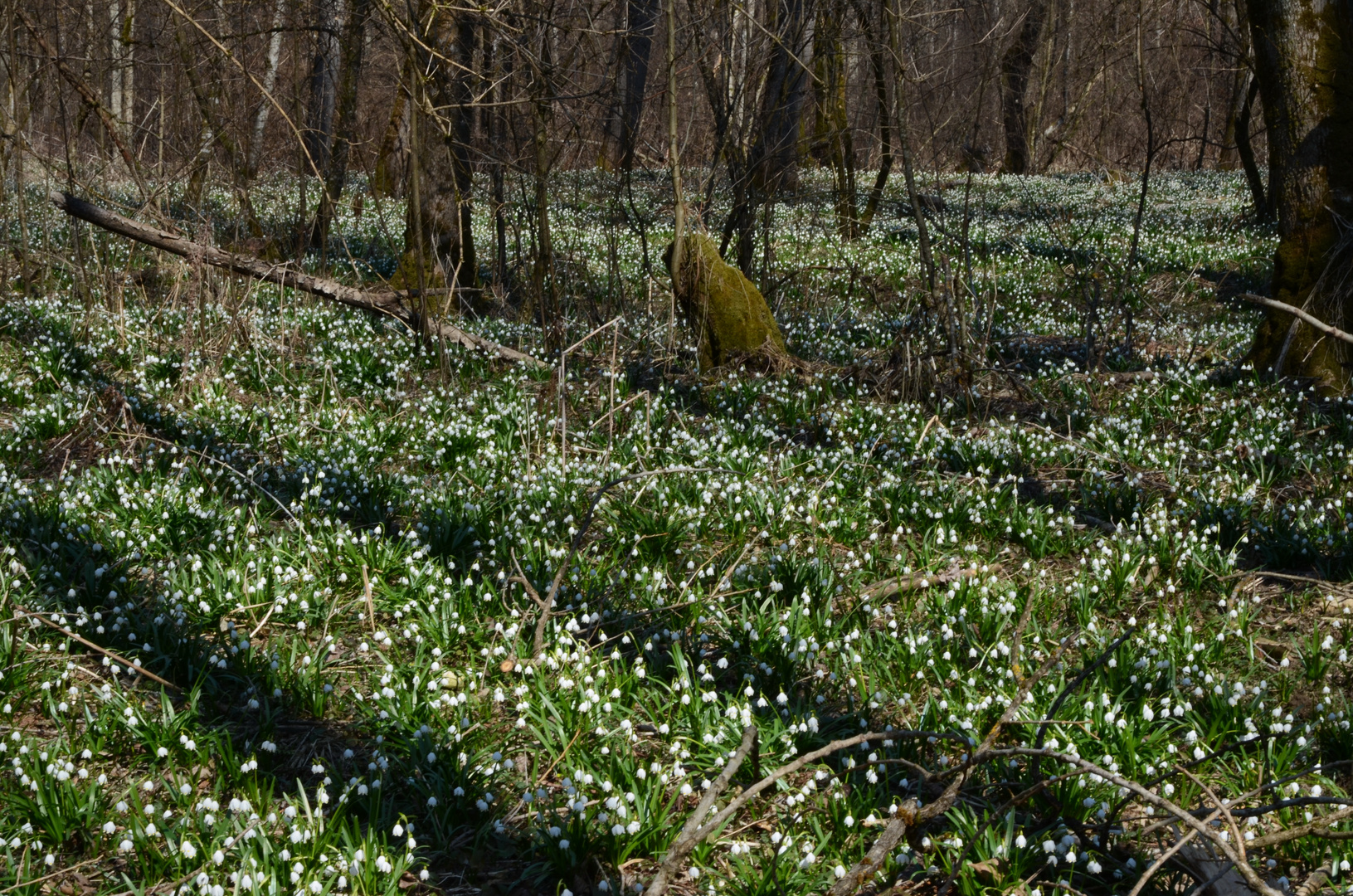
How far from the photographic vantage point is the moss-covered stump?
319 inches

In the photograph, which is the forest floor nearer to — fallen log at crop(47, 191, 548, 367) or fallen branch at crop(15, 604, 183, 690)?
fallen branch at crop(15, 604, 183, 690)

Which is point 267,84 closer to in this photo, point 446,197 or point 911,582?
point 446,197

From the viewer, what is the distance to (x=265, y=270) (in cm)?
779

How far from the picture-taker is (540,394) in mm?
6902

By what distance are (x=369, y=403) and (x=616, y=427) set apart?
5.82 ft

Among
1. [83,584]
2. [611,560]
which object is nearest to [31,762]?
[83,584]

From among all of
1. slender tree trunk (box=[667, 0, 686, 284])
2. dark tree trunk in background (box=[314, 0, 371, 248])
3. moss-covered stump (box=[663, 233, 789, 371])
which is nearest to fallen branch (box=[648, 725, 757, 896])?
slender tree trunk (box=[667, 0, 686, 284])

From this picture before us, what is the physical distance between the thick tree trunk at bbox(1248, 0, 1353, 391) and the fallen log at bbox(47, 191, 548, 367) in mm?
5281

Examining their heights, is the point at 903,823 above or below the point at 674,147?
below

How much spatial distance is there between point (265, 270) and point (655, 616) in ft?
16.4

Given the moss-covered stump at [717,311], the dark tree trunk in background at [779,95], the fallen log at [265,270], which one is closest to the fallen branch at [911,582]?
the moss-covered stump at [717,311]

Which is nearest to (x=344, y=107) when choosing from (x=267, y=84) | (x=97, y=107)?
(x=97, y=107)

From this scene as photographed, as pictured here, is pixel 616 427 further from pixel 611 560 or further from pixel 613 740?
pixel 613 740

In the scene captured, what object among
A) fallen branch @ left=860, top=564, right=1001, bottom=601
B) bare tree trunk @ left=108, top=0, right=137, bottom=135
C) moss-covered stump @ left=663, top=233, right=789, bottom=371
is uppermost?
bare tree trunk @ left=108, top=0, right=137, bottom=135
